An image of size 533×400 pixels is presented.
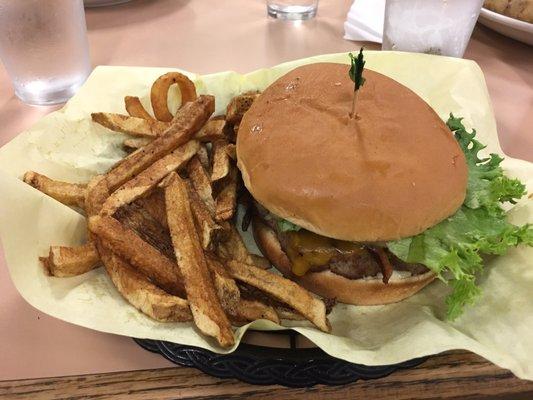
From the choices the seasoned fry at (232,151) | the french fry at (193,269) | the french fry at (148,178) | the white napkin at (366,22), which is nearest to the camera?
the french fry at (193,269)

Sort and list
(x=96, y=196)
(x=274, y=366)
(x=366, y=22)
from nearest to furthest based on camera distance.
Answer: (x=274, y=366) < (x=96, y=196) < (x=366, y=22)

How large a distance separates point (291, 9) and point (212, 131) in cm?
167

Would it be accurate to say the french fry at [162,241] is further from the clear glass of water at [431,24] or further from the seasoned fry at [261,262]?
the clear glass of water at [431,24]

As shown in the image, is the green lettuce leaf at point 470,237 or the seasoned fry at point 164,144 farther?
the seasoned fry at point 164,144

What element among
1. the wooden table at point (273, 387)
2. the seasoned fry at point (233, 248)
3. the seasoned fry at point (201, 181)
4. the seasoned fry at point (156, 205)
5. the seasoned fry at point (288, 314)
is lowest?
the wooden table at point (273, 387)

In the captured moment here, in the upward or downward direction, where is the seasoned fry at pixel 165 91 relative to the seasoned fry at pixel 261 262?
upward

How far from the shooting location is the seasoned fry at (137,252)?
51.9 inches

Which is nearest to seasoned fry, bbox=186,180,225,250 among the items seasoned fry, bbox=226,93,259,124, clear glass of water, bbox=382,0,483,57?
seasoned fry, bbox=226,93,259,124

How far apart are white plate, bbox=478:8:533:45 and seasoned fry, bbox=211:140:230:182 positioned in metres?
1.70

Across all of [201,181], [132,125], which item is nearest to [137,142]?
[132,125]

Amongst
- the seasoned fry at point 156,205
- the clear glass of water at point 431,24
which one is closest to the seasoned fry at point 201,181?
the seasoned fry at point 156,205

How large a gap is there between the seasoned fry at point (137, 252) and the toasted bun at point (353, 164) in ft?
1.05

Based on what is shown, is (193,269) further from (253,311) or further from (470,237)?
(470,237)

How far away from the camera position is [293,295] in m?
1.31
